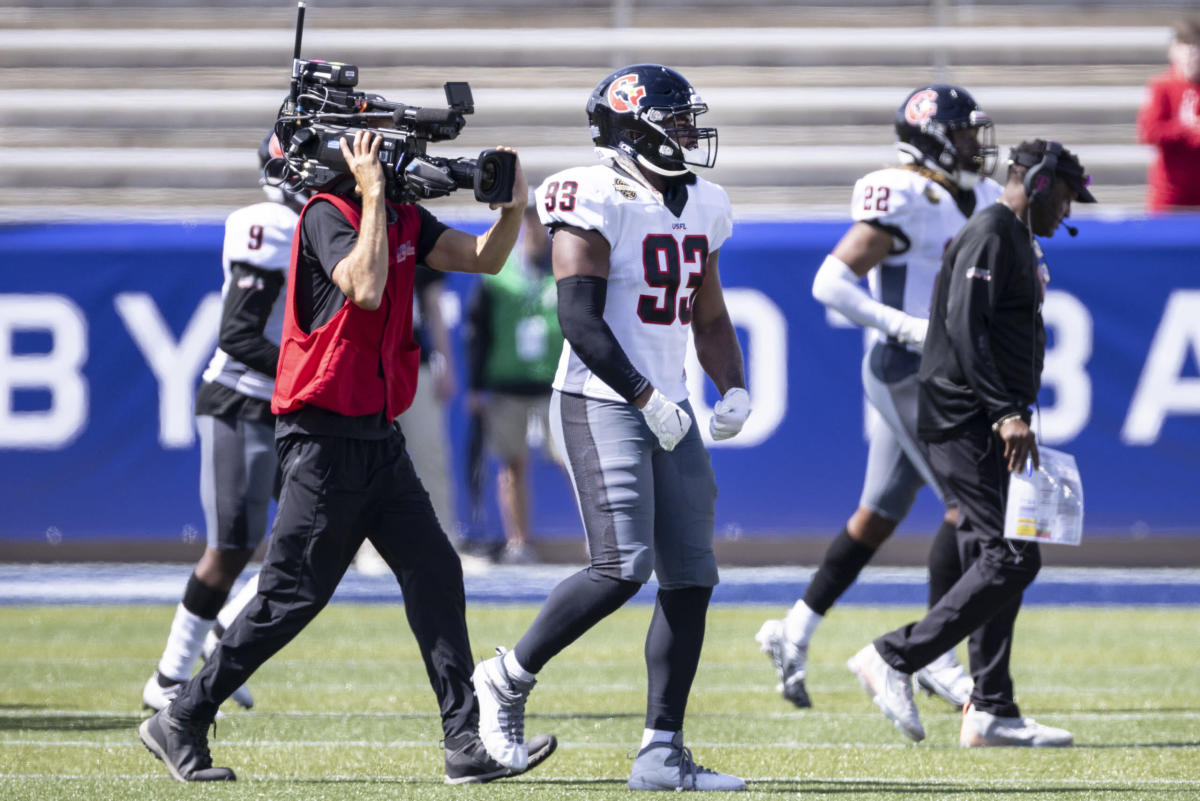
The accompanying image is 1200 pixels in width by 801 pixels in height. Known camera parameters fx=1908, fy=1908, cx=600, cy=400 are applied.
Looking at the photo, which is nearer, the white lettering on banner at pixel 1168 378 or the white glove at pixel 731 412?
the white glove at pixel 731 412

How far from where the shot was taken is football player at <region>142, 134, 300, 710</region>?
5883 millimetres

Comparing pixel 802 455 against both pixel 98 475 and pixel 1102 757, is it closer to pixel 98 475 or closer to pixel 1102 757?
pixel 98 475

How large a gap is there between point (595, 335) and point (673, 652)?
2.66 ft

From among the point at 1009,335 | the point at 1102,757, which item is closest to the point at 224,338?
the point at 1009,335

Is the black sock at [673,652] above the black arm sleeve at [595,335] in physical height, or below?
below

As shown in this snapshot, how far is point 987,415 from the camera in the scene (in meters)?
5.52

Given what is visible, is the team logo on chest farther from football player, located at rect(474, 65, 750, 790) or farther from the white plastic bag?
the white plastic bag

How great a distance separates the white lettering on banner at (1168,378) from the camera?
9.66 m

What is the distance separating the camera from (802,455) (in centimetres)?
983

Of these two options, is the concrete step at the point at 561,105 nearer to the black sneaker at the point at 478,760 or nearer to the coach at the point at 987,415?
the coach at the point at 987,415

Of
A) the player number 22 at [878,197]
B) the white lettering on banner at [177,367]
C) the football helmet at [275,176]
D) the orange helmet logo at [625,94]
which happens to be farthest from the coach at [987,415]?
the white lettering on banner at [177,367]

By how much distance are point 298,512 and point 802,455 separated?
5459 mm

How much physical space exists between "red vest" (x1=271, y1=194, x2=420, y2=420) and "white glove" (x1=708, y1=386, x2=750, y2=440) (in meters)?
0.78

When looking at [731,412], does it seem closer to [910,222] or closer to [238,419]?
[910,222]
